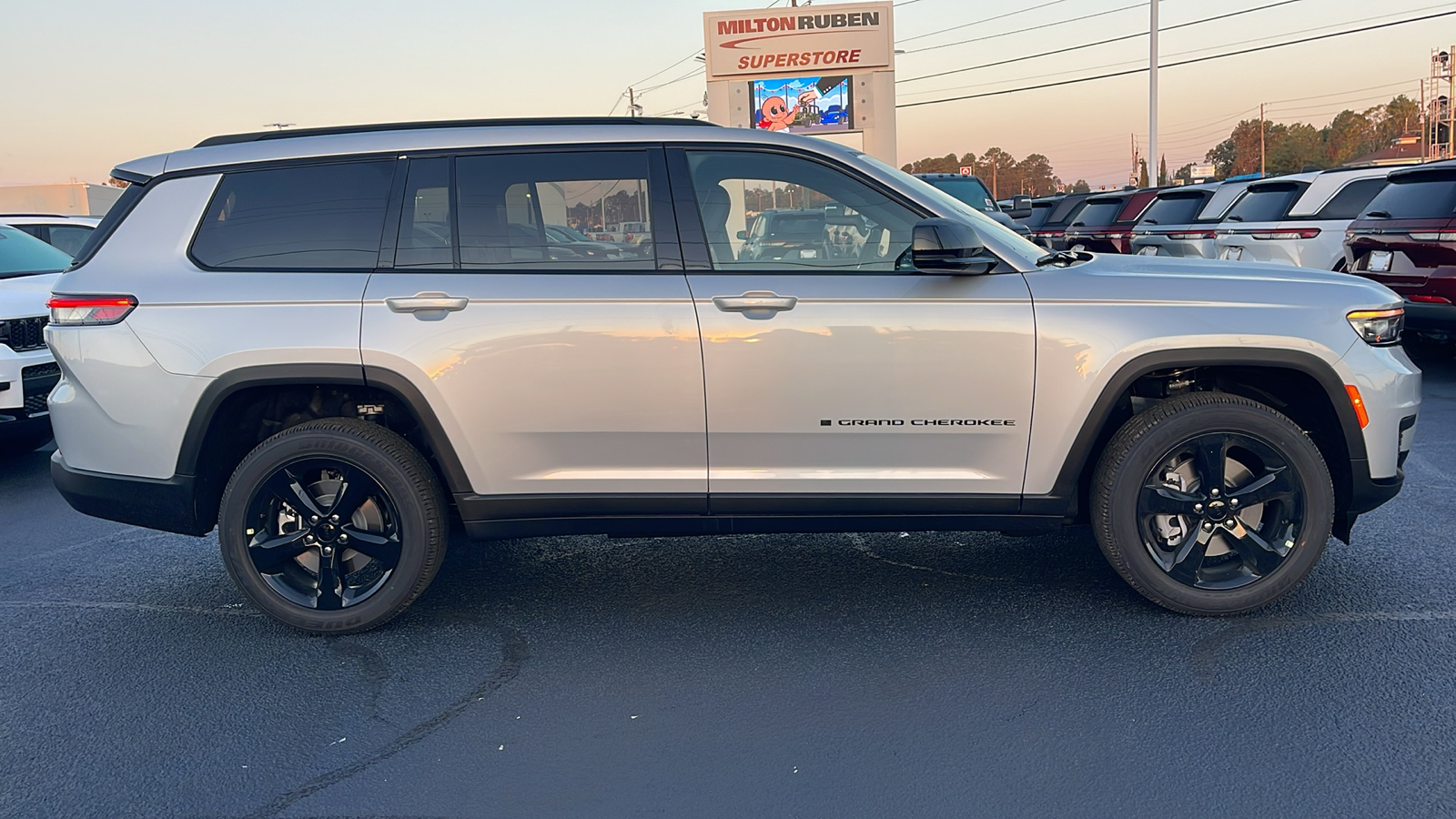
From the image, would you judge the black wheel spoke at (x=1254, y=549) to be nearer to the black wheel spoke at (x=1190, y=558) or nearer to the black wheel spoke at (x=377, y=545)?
the black wheel spoke at (x=1190, y=558)

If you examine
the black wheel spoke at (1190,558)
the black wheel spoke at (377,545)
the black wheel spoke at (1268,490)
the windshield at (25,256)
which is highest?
the windshield at (25,256)

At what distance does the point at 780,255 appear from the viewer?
12.9 ft

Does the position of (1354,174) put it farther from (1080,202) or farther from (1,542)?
(1,542)

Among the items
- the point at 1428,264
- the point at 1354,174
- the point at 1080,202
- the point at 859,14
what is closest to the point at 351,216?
the point at 1428,264

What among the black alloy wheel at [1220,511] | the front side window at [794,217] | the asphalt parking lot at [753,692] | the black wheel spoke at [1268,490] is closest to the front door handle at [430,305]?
the front side window at [794,217]

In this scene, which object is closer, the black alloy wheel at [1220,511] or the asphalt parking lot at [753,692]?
the asphalt parking lot at [753,692]

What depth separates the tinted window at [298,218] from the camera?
4.03 m

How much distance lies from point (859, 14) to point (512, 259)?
28.2m

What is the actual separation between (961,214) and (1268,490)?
151cm

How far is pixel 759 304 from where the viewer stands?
3.83 metres

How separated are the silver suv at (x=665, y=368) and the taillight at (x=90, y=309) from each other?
0.01 m

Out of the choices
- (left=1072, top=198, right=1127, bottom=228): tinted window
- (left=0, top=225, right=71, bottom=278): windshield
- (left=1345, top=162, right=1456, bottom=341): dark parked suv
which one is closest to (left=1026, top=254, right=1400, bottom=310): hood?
(left=1345, top=162, right=1456, bottom=341): dark parked suv

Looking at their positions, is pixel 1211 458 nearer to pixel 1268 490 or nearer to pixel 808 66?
pixel 1268 490

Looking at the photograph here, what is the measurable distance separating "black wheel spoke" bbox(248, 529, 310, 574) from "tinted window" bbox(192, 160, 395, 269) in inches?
40.0
